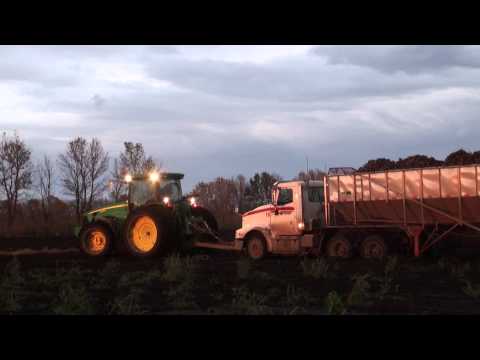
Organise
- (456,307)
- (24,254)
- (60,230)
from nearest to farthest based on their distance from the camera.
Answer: (456,307), (24,254), (60,230)

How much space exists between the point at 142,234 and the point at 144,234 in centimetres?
6

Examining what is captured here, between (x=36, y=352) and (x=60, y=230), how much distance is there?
1442 inches

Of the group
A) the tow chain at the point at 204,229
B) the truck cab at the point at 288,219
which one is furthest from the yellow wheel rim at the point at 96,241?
the truck cab at the point at 288,219

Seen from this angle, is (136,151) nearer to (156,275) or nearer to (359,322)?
(156,275)

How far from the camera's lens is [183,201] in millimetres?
19109

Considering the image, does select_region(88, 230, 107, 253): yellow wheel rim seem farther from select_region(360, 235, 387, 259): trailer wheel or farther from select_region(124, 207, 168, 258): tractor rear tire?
select_region(360, 235, 387, 259): trailer wheel

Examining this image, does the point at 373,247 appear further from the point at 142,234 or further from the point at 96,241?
the point at 96,241

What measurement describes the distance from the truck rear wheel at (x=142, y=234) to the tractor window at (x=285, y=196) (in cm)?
382

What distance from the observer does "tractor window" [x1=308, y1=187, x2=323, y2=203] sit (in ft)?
61.9

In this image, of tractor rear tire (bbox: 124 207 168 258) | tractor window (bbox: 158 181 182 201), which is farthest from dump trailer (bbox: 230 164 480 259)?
tractor rear tire (bbox: 124 207 168 258)

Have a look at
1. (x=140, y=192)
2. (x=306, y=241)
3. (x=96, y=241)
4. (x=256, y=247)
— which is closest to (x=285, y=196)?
(x=306, y=241)

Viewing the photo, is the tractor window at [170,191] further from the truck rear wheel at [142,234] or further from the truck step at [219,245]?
the truck step at [219,245]

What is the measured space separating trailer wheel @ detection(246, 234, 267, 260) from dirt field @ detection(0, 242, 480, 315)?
3.60 feet
